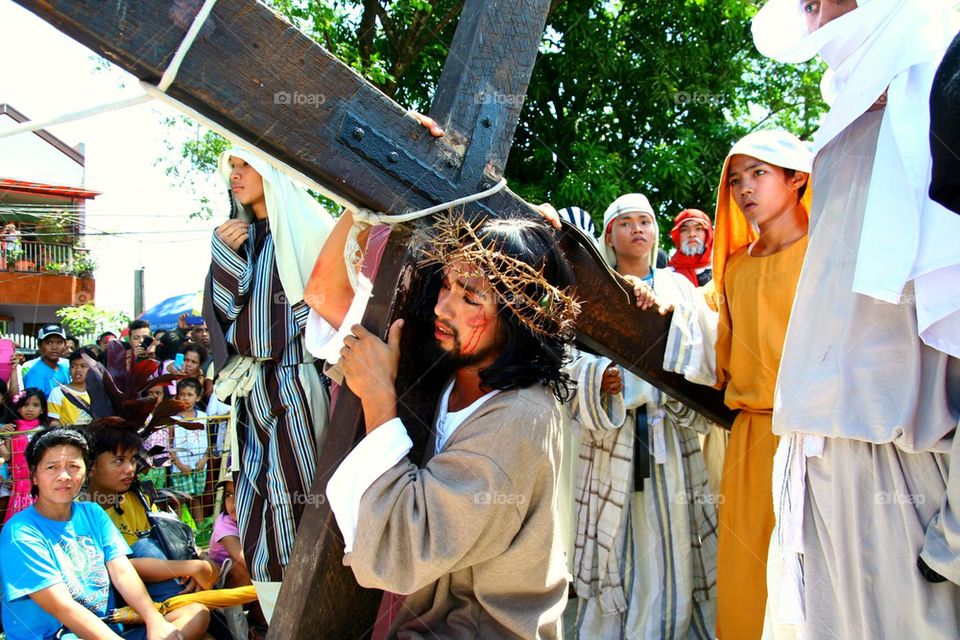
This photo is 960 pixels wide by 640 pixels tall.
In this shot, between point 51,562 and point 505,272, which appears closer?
point 505,272

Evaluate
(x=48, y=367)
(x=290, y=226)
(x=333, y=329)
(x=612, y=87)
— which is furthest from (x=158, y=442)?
(x=612, y=87)

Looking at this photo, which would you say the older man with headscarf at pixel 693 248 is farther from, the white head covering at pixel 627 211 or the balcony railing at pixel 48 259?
the balcony railing at pixel 48 259

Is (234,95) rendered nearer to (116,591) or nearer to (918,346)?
(918,346)

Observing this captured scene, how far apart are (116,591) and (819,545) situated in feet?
10.4

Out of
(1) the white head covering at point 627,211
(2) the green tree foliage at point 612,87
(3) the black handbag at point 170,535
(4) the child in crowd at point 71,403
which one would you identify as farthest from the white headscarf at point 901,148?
(4) the child in crowd at point 71,403

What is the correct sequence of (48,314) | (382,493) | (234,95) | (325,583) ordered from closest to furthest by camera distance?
(234,95), (382,493), (325,583), (48,314)

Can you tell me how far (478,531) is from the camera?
1.89 metres

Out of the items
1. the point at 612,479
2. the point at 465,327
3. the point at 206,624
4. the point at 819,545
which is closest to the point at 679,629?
the point at 612,479

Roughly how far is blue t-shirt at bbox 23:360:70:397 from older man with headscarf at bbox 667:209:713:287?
6.98 meters

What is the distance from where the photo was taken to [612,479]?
4082mm

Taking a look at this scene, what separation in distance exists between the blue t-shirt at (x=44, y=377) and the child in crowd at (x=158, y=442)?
155 inches

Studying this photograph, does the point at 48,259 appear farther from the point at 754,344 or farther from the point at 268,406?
the point at 754,344

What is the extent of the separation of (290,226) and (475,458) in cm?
179

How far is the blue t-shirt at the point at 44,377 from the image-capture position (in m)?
9.12
